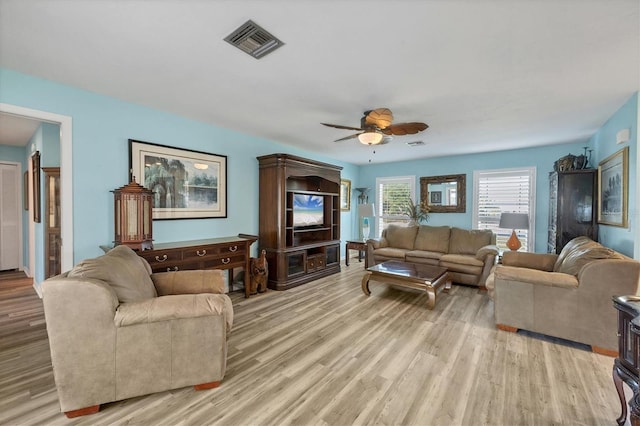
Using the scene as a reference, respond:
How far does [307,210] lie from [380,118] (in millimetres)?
2621

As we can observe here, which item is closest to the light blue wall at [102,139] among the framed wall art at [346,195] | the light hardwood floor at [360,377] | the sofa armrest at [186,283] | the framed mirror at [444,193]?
the sofa armrest at [186,283]

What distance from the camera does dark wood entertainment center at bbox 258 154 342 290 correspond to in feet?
14.3

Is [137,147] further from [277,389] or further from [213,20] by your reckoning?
[277,389]

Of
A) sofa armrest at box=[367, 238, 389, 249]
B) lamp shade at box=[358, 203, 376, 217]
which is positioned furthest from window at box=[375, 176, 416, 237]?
sofa armrest at box=[367, 238, 389, 249]

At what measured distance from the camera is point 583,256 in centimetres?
265

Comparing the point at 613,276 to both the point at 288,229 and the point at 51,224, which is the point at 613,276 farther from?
the point at 51,224

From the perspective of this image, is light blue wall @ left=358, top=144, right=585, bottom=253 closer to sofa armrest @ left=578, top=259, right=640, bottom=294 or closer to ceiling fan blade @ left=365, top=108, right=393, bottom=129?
sofa armrest @ left=578, top=259, right=640, bottom=294

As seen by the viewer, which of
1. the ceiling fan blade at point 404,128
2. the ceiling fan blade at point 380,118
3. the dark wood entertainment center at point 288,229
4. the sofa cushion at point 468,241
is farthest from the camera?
the sofa cushion at point 468,241

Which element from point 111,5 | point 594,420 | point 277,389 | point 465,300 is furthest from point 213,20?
point 465,300

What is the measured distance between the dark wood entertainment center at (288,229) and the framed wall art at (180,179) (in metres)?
0.69

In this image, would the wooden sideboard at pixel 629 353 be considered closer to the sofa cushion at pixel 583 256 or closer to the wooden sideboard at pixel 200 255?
the sofa cushion at pixel 583 256

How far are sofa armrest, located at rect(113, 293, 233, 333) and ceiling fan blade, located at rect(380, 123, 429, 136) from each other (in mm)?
2464

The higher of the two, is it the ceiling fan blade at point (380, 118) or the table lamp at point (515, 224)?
the ceiling fan blade at point (380, 118)

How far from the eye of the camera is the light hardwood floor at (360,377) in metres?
1.71
